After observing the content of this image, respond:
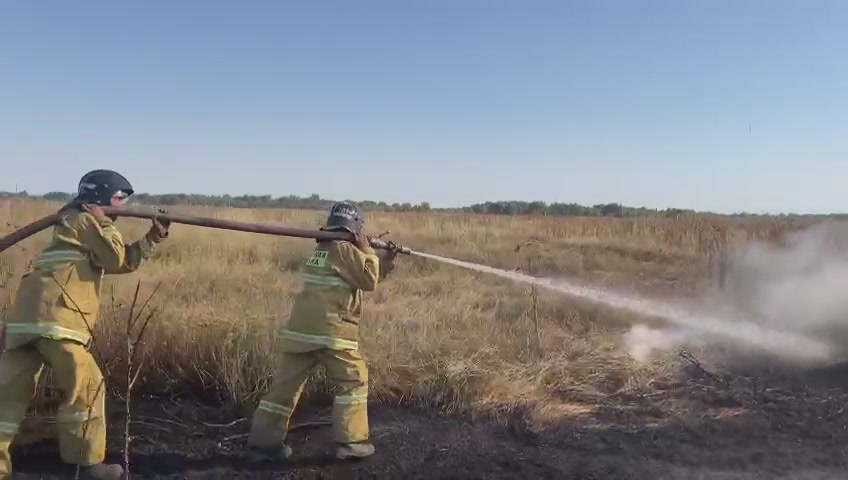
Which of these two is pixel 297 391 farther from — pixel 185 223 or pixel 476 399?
pixel 476 399

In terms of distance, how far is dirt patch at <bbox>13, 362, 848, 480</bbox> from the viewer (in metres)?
4.65

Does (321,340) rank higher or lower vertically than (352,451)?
higher

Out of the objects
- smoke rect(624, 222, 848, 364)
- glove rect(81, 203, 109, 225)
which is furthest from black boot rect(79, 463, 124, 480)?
smoke rect(624, 222, 848, 364)

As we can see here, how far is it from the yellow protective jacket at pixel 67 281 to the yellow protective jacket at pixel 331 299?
1.13m

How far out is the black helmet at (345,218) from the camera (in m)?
5.07

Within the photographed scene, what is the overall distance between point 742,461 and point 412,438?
7.23 feet

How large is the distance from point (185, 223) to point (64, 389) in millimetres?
1277

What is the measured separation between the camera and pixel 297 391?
4840mm

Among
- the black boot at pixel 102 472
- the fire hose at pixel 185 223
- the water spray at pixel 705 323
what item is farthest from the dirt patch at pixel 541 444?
the water spray at pixel 705 323

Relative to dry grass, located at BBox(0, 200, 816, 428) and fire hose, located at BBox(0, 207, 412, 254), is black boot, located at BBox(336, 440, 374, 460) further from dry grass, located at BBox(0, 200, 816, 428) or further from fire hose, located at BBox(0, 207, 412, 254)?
fire hose, located at BBox(0, 207, 412, 254)

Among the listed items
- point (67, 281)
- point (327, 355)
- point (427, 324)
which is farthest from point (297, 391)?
point (427, 324)

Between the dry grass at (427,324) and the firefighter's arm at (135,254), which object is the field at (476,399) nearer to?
the dry grass at (427,324)

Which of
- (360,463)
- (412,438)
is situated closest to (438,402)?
(412,438)

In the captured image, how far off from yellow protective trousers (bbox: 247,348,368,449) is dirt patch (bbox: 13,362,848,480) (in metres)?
0.20
